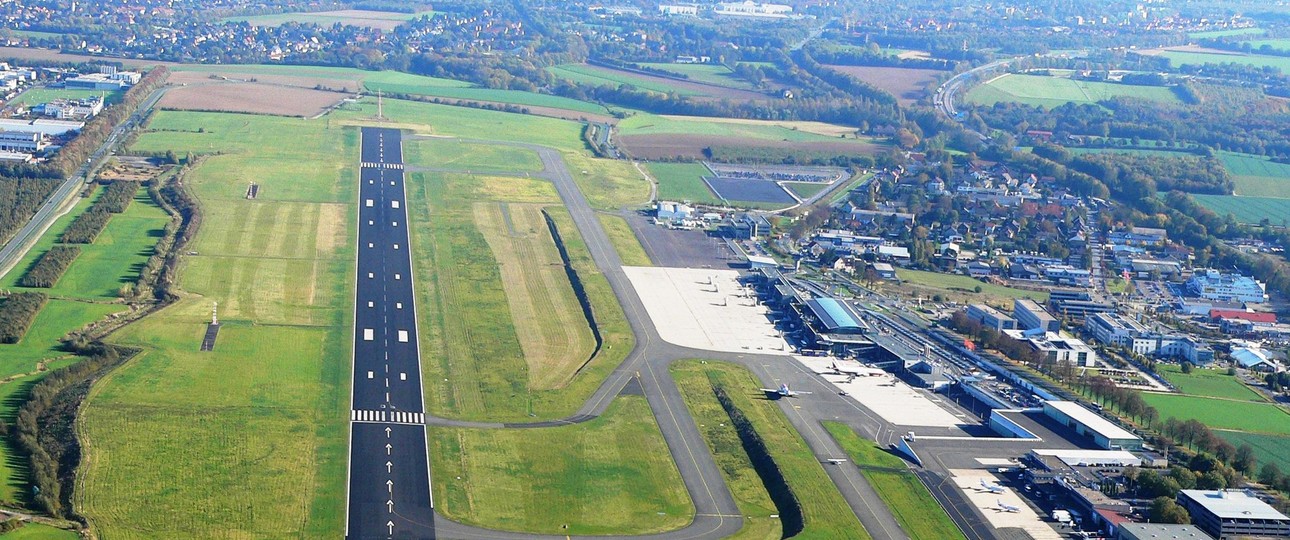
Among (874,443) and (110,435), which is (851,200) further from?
(110,435)

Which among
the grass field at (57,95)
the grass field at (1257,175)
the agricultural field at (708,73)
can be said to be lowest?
the grass field at (57,95)

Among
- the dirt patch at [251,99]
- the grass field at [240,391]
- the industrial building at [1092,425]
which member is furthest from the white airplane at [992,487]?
the dirt patch at [251,99]

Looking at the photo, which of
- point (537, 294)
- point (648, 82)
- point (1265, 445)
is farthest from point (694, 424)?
point (648, 82)

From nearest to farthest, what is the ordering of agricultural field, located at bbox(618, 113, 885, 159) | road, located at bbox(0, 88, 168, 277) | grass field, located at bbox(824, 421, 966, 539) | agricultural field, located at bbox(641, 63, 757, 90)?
1. grass field, located at bbox(824, 421, 966, 539)
2. road, located at bbox(0, 88, 168, 277)
3. agricultural field, located at bbox(618, 113, 885, 159)
4. agricultural field, located at bbox(641, 63, 757, 90)

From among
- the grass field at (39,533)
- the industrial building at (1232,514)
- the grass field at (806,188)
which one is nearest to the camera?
the grass field at (39,533)

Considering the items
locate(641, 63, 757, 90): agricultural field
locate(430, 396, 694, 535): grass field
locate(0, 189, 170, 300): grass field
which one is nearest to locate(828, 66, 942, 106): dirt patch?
A: locate(641, 63, 757, 90): agricultural field

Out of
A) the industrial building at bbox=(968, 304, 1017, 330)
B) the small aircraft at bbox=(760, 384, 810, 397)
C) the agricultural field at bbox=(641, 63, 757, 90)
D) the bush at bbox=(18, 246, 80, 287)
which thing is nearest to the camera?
the small aircraft at bbox=(760, 384, 810, 397)

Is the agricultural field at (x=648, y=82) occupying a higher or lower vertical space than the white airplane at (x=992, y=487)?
lower

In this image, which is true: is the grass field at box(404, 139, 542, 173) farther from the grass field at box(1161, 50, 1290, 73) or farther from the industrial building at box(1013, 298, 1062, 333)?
the grass field at box(1161, 50, 1290, 73)

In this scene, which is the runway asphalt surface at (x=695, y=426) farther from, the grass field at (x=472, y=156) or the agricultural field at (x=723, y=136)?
the agricultural field at (x=723, y=136)
